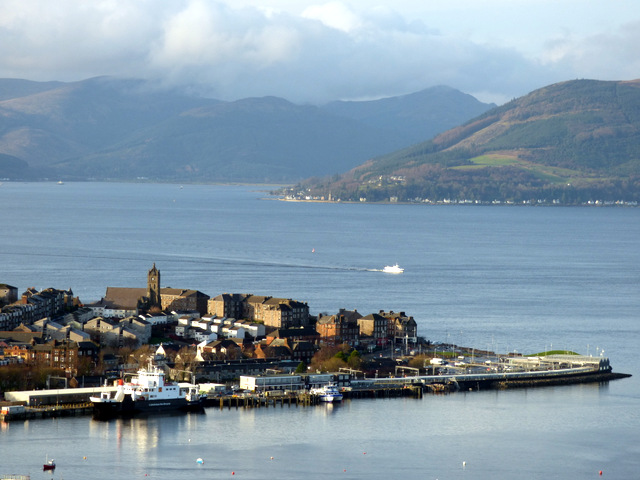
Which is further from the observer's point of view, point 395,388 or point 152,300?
point 152,300

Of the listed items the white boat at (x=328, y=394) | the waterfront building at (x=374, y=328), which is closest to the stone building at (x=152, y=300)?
the waterfront building at (x=374, y=328)

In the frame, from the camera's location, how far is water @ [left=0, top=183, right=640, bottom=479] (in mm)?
34344

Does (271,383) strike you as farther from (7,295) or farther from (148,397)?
(7,295)

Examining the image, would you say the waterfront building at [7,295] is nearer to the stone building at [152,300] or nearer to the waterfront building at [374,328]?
the stone building at [152,300]

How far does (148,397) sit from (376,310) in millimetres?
26019

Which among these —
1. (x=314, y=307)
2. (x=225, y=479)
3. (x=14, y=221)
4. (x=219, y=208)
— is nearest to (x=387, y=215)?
(x=219, y=208)

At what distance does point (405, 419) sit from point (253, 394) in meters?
5.40

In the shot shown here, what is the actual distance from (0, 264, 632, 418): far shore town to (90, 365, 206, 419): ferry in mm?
2027

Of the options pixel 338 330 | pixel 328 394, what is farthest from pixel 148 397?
pixel 338 330

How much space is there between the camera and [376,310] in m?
65.2

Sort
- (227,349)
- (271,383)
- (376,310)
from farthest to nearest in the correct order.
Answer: (376,310)
(227,349)
(271,383)

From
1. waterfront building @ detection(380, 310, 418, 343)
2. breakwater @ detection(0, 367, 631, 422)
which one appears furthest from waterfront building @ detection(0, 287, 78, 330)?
waterfront building @ detection(380, 310, 418, 343)

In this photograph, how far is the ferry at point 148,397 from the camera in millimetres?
39812

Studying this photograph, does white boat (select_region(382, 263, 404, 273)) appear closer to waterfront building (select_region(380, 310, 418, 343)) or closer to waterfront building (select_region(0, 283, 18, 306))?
waterfront building (select_region(380, 310, 418, 343))
